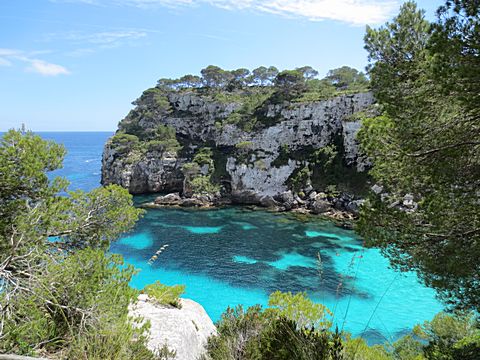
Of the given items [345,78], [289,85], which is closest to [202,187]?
[289,85]

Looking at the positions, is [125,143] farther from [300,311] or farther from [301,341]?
[301,341]

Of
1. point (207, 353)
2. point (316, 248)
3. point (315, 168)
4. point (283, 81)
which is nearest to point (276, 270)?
point (316, 248)

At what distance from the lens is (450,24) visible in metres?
4.52

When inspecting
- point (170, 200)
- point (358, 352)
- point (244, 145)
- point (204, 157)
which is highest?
point (244, 145)

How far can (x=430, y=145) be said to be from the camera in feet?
18.4

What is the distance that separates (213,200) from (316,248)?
58.9 ft

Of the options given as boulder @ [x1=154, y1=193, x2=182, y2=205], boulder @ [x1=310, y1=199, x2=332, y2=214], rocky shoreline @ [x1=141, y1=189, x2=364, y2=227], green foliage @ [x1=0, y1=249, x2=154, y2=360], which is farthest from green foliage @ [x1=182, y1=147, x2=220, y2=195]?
green foliage @ [x1=0, y1=249, x2=154, y2=360]

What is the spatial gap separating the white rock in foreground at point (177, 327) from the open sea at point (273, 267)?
366 centimetres

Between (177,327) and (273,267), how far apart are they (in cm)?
1452

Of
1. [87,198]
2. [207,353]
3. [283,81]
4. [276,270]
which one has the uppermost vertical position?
[283,81]

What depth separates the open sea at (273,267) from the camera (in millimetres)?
15680

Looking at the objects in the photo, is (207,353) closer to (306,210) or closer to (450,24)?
(450,24)

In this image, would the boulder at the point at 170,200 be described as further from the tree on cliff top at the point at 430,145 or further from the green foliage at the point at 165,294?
the tree on cliff top at the point at 430,145

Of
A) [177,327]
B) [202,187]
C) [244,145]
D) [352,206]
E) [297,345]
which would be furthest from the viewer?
[244,145]
